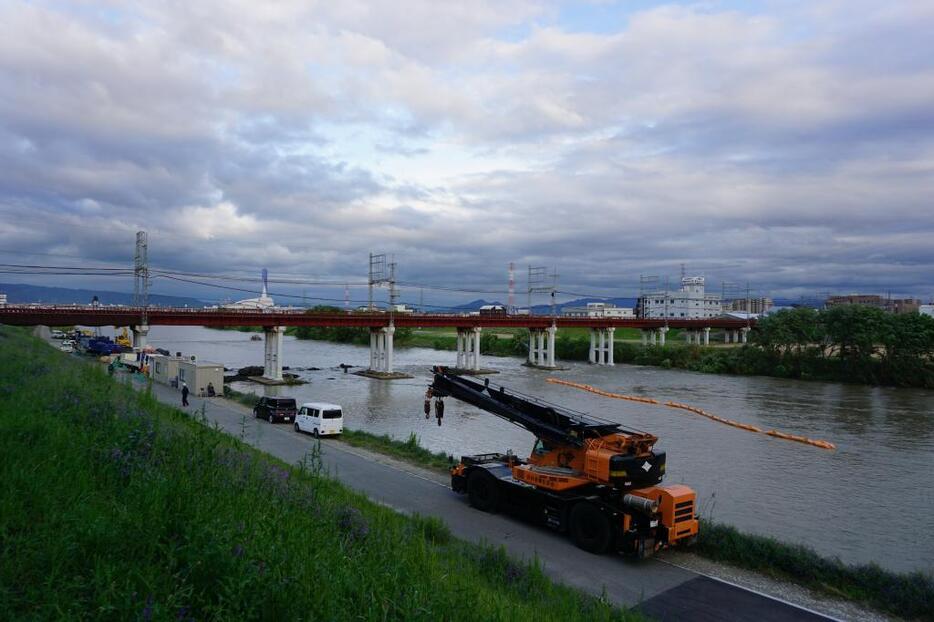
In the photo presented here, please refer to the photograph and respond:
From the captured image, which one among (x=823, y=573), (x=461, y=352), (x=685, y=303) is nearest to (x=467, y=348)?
(x=461, y=352)

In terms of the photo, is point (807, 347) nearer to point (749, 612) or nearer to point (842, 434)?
point (842, 434)

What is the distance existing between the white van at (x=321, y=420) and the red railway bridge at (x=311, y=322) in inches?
1100

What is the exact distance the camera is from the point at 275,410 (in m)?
28.0

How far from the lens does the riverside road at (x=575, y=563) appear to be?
984cm

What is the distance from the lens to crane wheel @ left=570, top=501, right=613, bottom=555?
11758mm

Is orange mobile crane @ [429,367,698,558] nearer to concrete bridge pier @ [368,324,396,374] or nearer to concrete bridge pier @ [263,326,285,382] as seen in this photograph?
concrete bridge pier @ [263,326,285,382]

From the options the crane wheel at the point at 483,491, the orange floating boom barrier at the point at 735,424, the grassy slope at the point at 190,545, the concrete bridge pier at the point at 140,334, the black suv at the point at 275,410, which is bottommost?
the orange floating boom barrier at the point at 735,424

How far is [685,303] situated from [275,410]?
144 m

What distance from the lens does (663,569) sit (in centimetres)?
1149

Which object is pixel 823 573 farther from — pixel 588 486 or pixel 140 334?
pixel 140 334

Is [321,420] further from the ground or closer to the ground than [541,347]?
further from the ground

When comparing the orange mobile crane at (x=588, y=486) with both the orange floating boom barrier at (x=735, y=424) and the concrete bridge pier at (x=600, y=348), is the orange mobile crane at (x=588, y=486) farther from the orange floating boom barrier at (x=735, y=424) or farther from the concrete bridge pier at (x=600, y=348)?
the concrete bridge pier at (x=600, y=348)

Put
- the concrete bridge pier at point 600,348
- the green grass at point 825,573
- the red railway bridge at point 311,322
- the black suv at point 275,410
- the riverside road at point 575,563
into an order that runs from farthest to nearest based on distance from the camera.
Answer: the concrete bridge pier at point 600,348 < the red railway bridge at point 311,322 < the black suv at point 275,410 < the green grass at point 825,573 < the riverside road at point 575,563

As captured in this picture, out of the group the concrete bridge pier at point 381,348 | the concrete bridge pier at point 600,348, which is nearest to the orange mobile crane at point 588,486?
the concrete bridge pier at point 381,348
